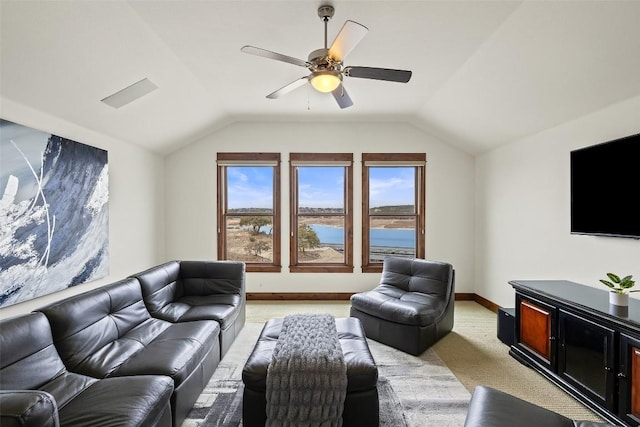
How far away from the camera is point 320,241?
5168 mm

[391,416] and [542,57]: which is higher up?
[542,57]

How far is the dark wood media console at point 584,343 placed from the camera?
1988 mm

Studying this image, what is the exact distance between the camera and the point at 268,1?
7.37 ft

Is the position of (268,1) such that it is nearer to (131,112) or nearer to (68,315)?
(131,112)

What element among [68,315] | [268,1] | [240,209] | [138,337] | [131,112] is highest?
[268,1]

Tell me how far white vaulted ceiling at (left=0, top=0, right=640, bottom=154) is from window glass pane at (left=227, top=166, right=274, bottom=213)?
1.48 m

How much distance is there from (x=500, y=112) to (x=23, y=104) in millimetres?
4631

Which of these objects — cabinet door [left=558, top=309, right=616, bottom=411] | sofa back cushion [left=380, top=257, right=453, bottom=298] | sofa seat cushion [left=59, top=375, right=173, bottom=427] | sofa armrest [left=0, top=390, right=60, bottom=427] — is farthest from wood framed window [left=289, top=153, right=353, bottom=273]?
sofa armrest [left=0, top=390, right=60, bottom=427]

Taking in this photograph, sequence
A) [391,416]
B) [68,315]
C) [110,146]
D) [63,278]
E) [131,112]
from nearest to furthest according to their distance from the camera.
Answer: [68,315], [391,416], [63,278], [131,112], [110,146]

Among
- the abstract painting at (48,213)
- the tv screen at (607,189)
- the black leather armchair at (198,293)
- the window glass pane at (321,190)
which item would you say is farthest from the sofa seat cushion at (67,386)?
the tv screen at (607,189)

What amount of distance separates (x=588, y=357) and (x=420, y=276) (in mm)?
1686

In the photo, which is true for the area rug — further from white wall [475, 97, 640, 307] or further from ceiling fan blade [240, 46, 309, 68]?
ceiling fan blade [240, 46, 309, 68]

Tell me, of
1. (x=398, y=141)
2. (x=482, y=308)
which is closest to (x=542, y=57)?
(x=398, y=141)

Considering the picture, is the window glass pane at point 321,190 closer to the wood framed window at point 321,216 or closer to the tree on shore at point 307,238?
the wood framed window at point 321,216
